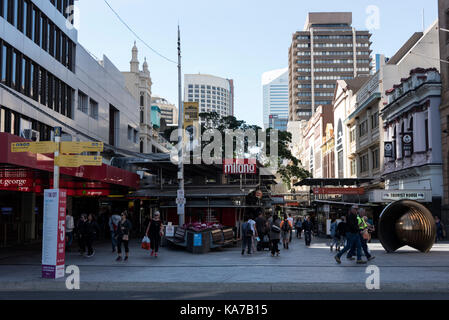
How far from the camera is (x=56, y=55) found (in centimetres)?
3108

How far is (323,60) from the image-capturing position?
454 ft

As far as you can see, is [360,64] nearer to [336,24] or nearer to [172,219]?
[336,24]

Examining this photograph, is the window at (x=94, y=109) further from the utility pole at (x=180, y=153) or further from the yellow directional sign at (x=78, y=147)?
the yellow directional sign at (x=78, y=147)

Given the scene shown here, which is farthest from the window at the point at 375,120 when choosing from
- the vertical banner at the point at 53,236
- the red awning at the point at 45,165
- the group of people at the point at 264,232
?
the vertical banner at the point at 53,236

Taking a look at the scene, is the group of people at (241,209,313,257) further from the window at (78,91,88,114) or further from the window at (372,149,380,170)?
the window at (372,149,380,170)

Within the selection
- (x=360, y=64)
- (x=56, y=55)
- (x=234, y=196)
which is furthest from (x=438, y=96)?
(x=360, y=64)

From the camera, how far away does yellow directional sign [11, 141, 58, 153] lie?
1443 cm

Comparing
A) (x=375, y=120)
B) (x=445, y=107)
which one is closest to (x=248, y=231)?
(x=445, y=107)

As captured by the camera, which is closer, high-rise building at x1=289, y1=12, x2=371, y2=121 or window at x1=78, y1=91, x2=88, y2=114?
window at x1=78, y1=91, x2=88, y2=114

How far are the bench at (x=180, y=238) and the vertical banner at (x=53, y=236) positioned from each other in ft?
30.4

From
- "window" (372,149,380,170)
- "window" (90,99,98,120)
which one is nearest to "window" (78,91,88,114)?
"window" (90,99,98,120)

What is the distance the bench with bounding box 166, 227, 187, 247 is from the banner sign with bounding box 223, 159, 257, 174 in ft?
20.2

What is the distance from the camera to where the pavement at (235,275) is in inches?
466
